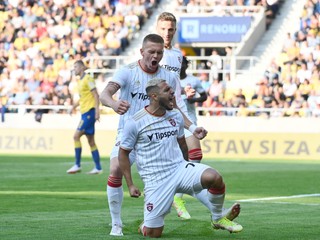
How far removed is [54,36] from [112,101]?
29.7m

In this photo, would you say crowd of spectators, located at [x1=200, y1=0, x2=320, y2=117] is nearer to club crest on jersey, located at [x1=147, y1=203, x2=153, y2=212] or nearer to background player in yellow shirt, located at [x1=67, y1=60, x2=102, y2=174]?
background player in yellow shirt, located at [x1=67, y1=60, x2=102, y2=174]

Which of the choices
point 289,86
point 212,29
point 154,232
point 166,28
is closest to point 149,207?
point 154,232

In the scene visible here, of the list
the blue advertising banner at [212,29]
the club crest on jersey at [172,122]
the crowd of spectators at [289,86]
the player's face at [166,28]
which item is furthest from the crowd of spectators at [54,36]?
the club crest on jersey at [172,122]

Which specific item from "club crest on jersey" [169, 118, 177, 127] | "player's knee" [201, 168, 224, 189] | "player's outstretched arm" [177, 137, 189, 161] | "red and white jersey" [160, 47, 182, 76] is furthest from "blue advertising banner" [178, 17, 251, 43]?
"player's knee" [201, 168, 224, 189]

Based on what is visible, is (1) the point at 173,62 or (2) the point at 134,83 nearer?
(2) the point at 134,83

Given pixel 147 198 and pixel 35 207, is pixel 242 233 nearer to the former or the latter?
pixel 147 198

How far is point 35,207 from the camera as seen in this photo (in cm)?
1387

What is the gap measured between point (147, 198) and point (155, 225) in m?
0.29

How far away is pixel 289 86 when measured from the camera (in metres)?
31.1

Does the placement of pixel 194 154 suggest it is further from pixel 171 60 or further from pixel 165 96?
pixel 165 96

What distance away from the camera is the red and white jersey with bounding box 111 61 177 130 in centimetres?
1115

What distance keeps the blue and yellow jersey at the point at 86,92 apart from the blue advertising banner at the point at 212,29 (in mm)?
16825

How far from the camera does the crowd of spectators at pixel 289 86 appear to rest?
30.1m

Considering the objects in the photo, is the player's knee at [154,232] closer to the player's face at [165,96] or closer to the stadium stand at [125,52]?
the player's face at [165,96]
